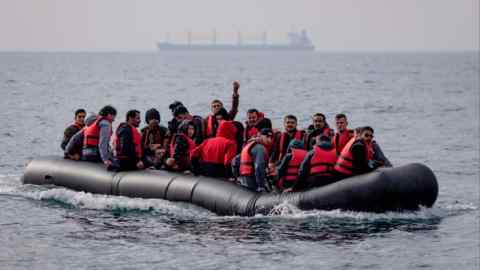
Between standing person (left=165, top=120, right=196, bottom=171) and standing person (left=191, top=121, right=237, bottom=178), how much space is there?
0.30 meters

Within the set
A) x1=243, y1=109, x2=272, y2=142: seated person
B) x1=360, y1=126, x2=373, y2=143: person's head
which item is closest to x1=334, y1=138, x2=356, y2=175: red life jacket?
x1=360, y1=126, x2=373, y2=143: person's head

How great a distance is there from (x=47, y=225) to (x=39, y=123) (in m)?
27.3

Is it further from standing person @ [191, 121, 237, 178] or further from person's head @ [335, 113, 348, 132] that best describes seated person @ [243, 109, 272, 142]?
person's head @ [335, 113, 348, 132]

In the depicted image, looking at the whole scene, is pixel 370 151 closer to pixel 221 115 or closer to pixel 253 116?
pixel 253 116

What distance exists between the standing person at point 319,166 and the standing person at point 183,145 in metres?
2.51

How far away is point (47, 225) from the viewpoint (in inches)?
750

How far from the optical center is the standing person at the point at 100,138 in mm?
20688

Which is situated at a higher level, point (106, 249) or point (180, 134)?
point (180, 134)

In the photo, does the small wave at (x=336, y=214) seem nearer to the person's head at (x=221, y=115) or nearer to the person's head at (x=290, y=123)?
the person's head at (x=290, y=123)

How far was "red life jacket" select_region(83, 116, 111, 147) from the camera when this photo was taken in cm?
2098

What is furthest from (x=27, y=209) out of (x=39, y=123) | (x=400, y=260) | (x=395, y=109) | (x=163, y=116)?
(x=395, y=109)

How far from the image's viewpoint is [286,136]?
750 inches

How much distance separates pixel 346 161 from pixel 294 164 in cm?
92

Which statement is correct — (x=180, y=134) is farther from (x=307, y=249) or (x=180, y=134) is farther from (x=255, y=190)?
(x=307, y=249)
